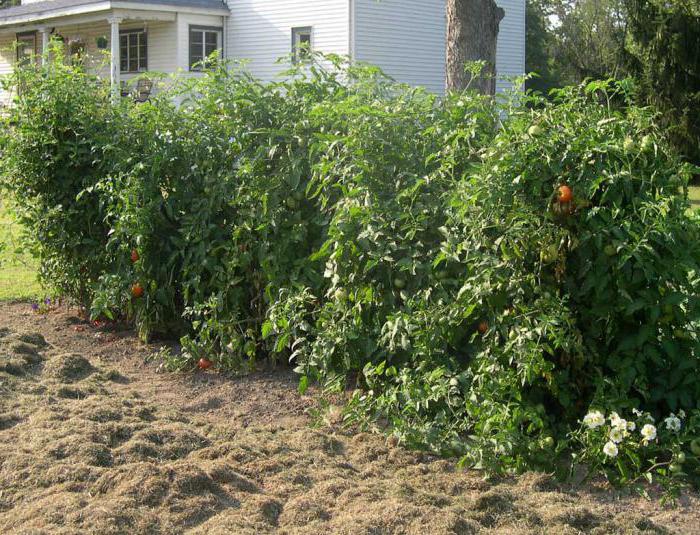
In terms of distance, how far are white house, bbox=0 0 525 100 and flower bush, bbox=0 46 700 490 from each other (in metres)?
17.0

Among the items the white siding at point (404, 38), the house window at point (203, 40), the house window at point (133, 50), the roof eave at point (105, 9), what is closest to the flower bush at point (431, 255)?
the white siding at point (404, 38)

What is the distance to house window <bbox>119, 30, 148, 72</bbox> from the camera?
26.2 m

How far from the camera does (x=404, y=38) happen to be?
78.4 feet

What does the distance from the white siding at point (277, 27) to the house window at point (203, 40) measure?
447 millimetres

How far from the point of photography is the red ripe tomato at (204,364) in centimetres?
546

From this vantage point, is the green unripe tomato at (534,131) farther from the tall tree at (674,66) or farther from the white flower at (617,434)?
the tall tree at (674,66)

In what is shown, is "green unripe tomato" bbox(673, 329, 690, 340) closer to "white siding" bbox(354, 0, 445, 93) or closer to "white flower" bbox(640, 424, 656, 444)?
"white flower" bbox(640, 424, 656, 444)

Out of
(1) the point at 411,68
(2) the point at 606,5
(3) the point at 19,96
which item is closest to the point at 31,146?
(3) the point at 19,96

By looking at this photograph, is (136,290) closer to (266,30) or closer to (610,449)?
(610,449)

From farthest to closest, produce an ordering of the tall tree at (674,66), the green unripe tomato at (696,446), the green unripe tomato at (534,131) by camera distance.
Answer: the tall tree at (674,66)
the green unripe tomato at (534,131)
the green unripe tomato at (696,446)

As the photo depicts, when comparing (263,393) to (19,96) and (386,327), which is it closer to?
(386,327)

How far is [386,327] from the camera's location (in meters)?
4.34

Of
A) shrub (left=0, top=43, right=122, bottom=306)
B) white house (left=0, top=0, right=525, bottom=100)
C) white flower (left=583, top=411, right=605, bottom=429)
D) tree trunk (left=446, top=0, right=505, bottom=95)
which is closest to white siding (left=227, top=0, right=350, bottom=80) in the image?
white house (left=0, top=0, right=525, bottom=100)

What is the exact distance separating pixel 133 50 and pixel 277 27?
5019 mm
